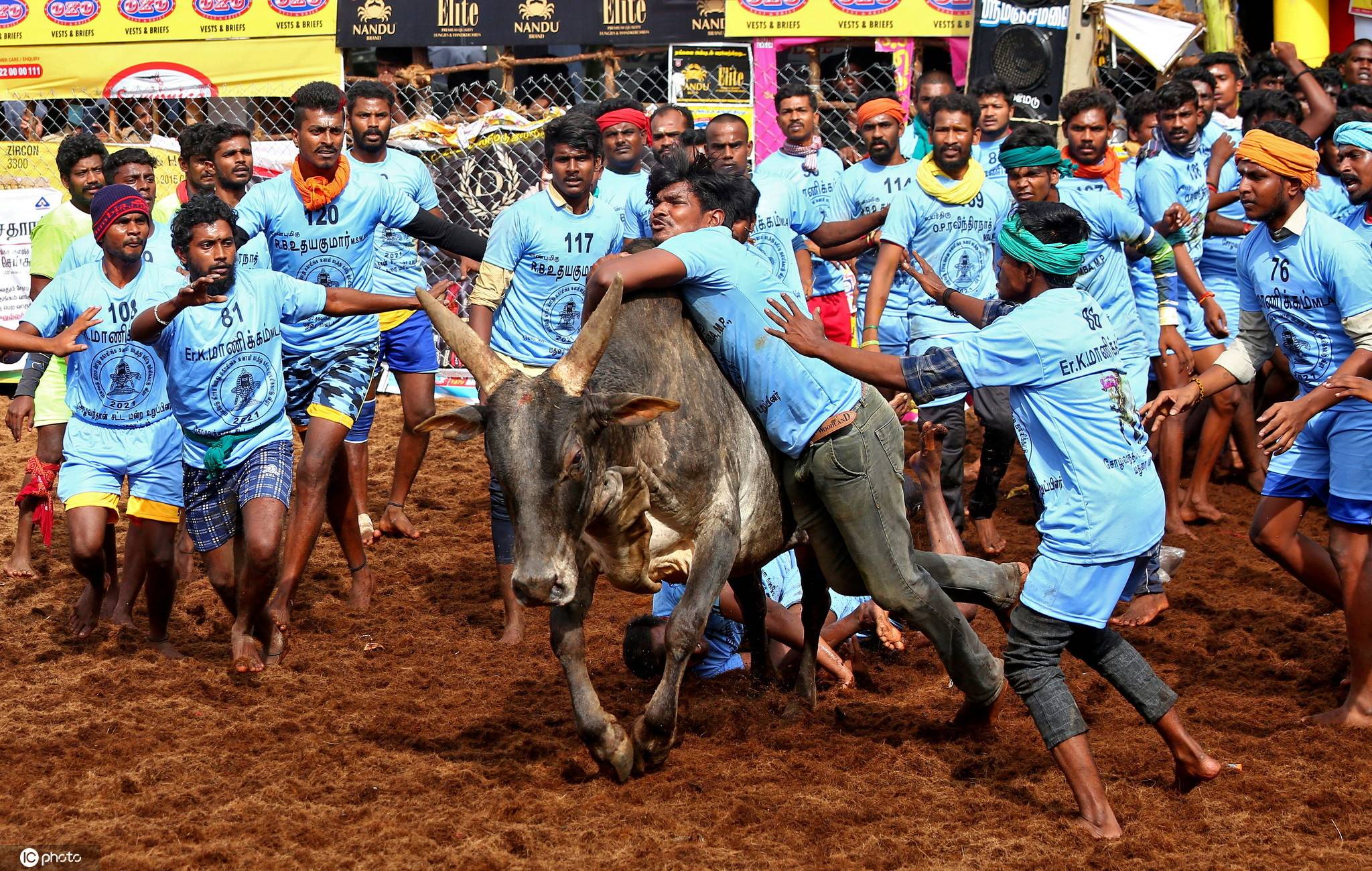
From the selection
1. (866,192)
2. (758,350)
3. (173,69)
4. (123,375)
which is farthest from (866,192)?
(173,69)

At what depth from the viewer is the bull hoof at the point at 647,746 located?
565cm

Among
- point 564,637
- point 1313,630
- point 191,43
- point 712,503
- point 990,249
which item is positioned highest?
point 191,43

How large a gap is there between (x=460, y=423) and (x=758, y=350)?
1266mm

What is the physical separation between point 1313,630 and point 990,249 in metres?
2.90

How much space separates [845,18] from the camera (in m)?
12.9

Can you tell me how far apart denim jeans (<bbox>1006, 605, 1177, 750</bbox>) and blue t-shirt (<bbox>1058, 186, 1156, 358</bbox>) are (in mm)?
3356

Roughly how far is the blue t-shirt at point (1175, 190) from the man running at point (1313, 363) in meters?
2.95

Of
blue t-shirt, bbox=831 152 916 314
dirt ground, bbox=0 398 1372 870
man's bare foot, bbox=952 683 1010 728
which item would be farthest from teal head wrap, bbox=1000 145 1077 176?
man's bare foot, bbox=952 683 1010 728

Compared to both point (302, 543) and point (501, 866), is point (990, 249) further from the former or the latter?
point (501, 866)

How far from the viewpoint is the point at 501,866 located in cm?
495

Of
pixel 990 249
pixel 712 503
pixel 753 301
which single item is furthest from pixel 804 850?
pixel 990 249

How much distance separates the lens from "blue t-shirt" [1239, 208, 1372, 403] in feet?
20.7

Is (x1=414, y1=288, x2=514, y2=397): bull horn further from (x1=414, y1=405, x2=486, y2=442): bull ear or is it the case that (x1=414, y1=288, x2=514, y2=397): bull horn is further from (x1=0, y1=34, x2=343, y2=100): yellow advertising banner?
(x1=0, y1=34, x2=343, y2=100): yellow advertising banner

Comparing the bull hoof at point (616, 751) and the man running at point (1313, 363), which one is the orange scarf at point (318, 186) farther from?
the man running at point (1313, 363)
